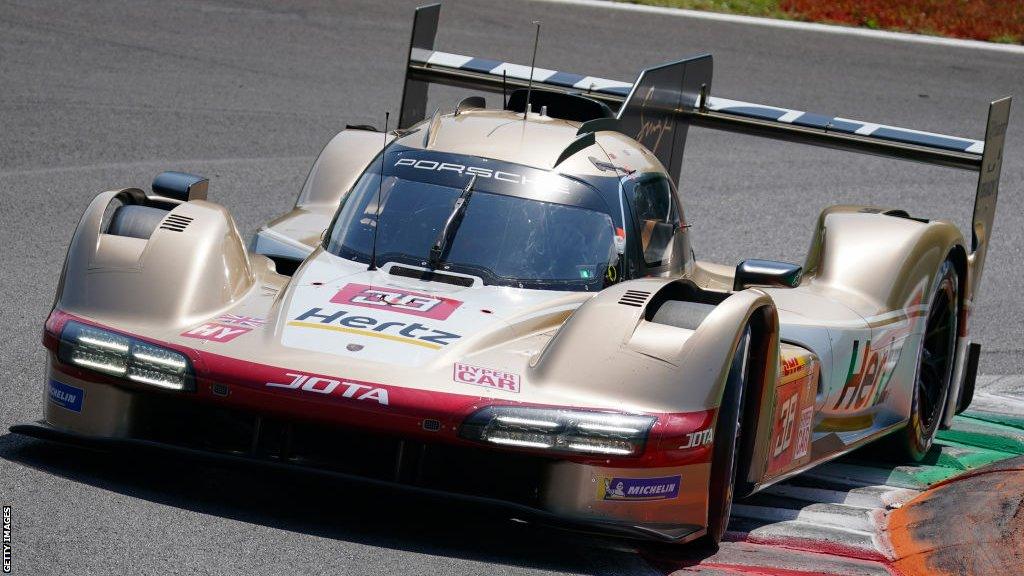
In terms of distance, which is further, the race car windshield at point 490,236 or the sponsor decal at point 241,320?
the race car windshield at point 490,236

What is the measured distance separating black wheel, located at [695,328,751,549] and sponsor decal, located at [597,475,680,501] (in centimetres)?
26

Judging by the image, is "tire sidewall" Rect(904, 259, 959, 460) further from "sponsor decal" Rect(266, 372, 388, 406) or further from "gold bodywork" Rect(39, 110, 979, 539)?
"sponsor decal" Rect(266, 372, 388, 406)

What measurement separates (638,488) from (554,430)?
35cm

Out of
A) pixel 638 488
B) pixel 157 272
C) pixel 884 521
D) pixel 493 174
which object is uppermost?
pixel 493 174

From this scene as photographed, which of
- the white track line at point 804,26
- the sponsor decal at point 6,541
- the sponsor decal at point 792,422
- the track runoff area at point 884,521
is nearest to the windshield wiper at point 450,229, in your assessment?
the sponsor decal at point 792,422

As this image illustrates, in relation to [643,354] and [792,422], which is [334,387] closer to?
[643,354]

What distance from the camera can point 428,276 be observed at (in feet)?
20.0

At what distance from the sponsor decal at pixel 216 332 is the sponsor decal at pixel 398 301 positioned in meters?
0.40

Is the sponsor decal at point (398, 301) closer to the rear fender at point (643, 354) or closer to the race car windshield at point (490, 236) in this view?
the race car windshield at point (490, 236)

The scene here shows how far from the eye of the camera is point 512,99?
7746 millimetres

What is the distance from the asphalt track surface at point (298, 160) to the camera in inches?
195

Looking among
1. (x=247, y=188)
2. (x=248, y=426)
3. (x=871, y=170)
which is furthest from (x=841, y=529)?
(x=871, y=170)

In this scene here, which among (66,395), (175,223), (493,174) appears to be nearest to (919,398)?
(493,174)

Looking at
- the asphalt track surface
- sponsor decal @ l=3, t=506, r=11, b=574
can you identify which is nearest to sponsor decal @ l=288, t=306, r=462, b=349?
the asphalt track surface
